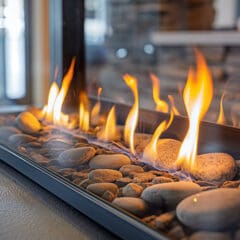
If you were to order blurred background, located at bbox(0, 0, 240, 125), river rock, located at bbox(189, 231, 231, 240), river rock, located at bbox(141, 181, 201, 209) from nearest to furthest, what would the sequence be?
river rock, located at bbox(189, 231, 231, 240) → river rock, located at bbox(141, 181, 201, 209) → blurred background, located at bbox(0, 0, 240, 125)

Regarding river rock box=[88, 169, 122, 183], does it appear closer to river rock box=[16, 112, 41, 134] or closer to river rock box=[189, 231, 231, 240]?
river rock box=[189, 231, 231, 240]

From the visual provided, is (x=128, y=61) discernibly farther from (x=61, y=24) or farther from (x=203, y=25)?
(x=61, y=24)

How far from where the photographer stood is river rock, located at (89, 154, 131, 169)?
2.93 ft

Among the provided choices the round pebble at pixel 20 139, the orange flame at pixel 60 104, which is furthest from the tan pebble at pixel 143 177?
the orange flame at pixel 60 104

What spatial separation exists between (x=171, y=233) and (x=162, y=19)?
257 centimetres

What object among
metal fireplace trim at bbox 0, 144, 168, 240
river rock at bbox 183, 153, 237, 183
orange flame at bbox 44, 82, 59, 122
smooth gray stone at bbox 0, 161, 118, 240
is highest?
orange flame at bbox 44, 82, 59, 122

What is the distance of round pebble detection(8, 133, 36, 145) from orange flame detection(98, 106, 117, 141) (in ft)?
0.50

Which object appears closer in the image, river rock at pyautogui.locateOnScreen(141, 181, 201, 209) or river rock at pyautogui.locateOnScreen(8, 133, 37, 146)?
river rock at pyautogui.locateOnScreen(141, 181, 201, 209)

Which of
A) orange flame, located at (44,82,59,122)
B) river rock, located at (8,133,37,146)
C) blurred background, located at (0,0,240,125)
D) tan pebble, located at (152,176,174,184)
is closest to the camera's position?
tan pebble, located at (152,176,174,184)

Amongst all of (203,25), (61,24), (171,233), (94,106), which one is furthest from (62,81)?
(203,25)

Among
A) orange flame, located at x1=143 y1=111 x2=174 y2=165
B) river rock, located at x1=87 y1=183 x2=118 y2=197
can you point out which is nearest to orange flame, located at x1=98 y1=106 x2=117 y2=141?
orange flame, located at x1=143 y1=111 x2=174 y2=165

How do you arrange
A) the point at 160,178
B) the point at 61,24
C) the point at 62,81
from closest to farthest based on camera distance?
the point at 160,178 → the point at 62,81 → the point at 61,24

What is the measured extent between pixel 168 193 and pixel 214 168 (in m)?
0.16

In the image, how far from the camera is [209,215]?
607 millimetres
